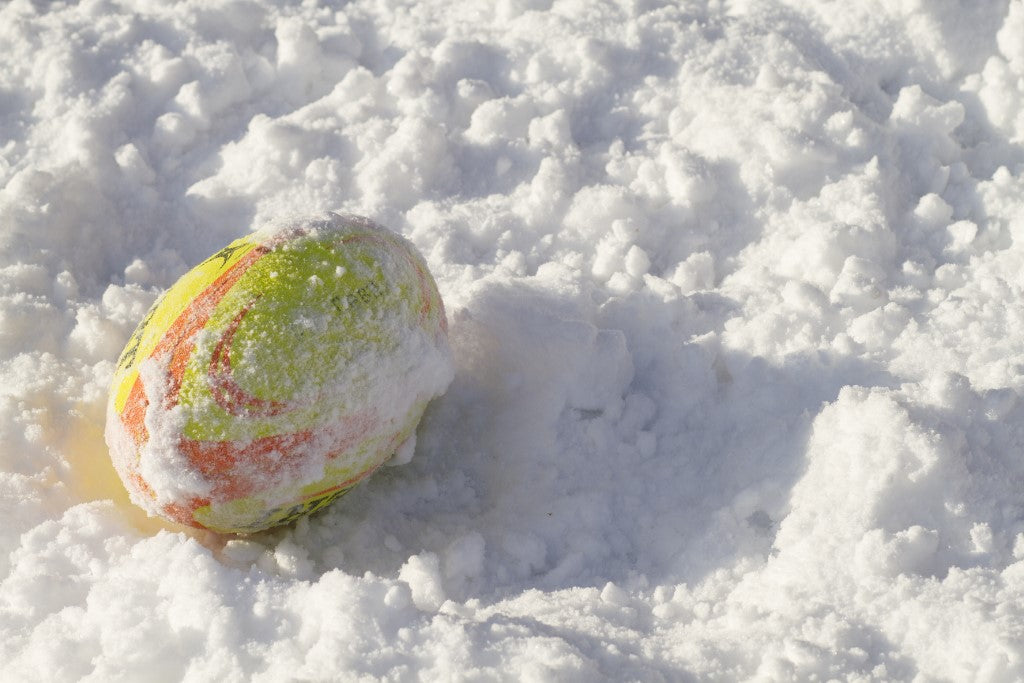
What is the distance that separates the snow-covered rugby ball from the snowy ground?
16 cm

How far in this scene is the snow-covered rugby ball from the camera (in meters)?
2.47

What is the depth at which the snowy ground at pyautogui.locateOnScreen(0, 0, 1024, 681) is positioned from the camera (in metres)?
2.38

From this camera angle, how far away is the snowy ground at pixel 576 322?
238cm

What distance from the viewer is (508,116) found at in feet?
12.1

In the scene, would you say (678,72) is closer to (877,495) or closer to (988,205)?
(988,205)

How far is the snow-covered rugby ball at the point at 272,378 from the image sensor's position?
8.11 feet

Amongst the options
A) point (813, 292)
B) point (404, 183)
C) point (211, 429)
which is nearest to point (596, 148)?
point (404, 183)

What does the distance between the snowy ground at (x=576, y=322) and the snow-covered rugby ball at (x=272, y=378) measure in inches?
6.5

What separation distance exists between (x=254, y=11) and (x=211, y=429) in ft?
6.59

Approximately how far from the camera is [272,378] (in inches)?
97.1

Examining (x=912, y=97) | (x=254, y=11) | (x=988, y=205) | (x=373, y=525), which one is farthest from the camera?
(x=254, y=11)

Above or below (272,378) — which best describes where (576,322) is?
below

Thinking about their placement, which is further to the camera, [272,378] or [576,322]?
[576,322]

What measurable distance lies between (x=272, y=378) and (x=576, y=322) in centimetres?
91
